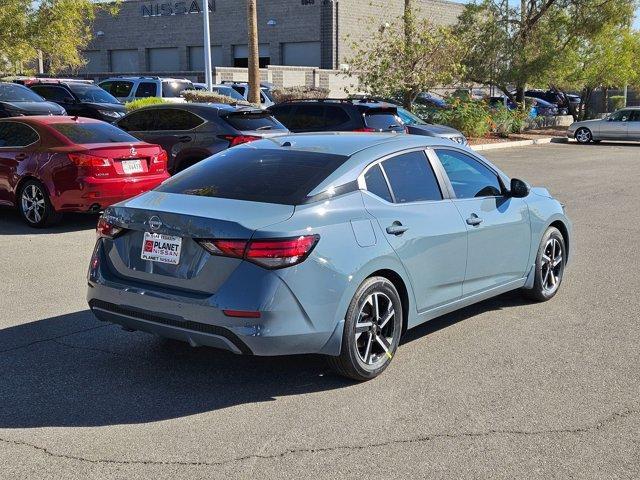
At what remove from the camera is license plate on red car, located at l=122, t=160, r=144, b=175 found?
1048 cm

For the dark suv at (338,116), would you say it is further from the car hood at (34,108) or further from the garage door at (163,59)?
the garage door at (163,59)

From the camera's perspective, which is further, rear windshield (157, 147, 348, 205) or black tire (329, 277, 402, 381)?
rear windshield (157, 147, 348, 205)

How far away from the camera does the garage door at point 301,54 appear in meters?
51.2

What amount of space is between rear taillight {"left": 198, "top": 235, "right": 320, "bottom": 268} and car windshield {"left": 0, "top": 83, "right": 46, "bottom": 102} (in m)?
16.2

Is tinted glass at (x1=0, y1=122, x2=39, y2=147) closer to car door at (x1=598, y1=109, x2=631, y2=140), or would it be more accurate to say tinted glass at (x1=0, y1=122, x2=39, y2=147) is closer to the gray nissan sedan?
the gray nissan sedan

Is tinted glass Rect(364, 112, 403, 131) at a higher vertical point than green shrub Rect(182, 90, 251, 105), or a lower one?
lower

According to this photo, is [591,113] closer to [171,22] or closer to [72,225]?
[171,22]

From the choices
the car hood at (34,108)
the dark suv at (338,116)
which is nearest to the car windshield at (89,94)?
the car hood at (34,108)

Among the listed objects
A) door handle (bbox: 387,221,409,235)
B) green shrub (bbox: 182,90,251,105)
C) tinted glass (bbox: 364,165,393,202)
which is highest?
green shrub (bbox: 182,90,251,105)

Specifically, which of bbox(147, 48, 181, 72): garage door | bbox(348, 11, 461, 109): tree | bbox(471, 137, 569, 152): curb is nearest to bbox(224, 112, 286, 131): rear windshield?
bbox(471, 137, 569, 152): curb

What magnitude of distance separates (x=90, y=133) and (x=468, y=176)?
6270mm

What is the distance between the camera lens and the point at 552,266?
285 inches

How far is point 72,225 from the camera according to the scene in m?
11.0

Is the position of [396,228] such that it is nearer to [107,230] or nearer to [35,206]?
[107,230]
